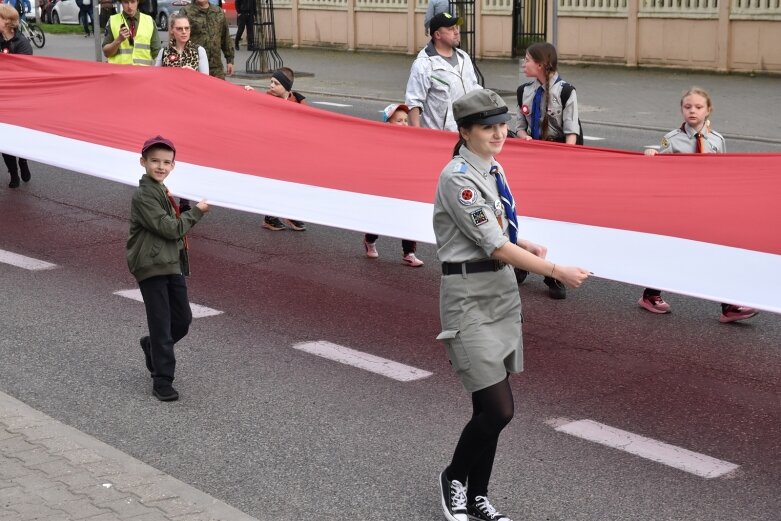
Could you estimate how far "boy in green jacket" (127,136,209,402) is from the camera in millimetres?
6512

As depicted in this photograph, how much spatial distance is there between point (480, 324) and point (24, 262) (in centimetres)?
596

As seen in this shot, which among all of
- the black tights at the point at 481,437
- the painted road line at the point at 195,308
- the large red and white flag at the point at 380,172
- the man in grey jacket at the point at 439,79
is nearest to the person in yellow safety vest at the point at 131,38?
the large red and white flag at the point at 380,172

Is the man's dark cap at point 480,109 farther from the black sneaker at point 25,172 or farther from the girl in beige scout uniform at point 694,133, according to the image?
the black sneaker at point 25,172

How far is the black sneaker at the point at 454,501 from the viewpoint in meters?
5.10

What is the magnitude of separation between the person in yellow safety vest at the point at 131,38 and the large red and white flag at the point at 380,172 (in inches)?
46.6

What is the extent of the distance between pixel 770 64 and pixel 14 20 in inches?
589

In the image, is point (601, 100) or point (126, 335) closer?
point (126, 335)

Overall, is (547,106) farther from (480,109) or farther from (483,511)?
(483,511)

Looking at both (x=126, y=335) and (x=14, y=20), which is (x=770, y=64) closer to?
(x=14, y=20)

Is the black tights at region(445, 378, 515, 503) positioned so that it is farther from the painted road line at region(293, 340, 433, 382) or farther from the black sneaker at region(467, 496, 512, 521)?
the painted road line at region(293, 340, 433, 382)

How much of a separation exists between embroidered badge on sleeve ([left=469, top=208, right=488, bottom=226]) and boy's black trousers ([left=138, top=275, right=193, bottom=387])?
7.76 feet

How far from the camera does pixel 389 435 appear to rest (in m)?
6.18

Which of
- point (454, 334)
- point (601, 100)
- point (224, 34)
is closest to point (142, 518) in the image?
point (454, 334)

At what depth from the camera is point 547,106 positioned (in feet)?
28.6
